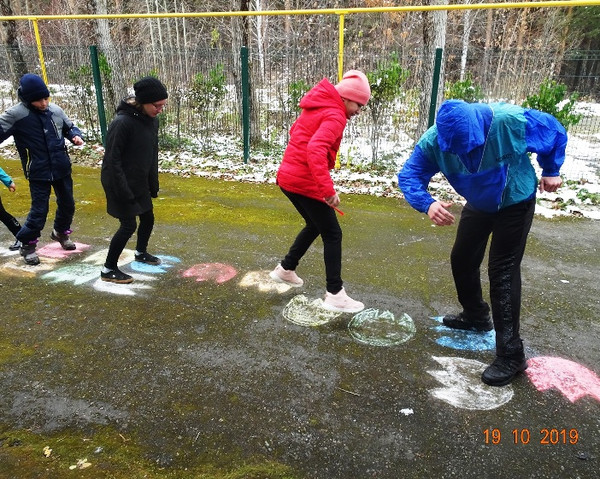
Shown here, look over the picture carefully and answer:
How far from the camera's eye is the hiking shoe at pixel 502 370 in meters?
2.64

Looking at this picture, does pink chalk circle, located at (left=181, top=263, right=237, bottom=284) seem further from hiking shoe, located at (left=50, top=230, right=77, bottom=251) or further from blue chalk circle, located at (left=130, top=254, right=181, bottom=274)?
hiking shoe, located at (left=50, top=230, right=77, bottom=251)

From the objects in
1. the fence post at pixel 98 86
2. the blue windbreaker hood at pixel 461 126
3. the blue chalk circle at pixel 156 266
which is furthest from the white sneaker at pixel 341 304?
the fence post at pixel 98 86

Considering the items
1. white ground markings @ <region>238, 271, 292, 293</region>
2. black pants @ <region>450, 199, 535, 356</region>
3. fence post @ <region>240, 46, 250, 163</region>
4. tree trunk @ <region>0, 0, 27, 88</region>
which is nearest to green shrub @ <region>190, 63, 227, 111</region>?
fence post @ <region>240, 46, 250, 163</region>

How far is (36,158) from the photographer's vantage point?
13.1 feet

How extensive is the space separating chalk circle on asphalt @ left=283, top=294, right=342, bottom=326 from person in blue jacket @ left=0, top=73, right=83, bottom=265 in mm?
2465

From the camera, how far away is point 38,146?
398cm

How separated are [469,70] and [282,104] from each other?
11.0 ft

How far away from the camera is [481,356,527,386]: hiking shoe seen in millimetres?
2641

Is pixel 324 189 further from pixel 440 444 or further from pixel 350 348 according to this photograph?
pixel 440 444

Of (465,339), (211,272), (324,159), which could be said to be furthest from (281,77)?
(465,339)

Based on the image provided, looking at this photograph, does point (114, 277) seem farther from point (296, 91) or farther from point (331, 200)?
point (296, 91)

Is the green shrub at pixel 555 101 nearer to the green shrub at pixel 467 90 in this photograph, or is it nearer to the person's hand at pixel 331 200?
the green shrub at pixel 467 90

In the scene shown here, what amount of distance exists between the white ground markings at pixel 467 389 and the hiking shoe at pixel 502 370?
0.11ft
